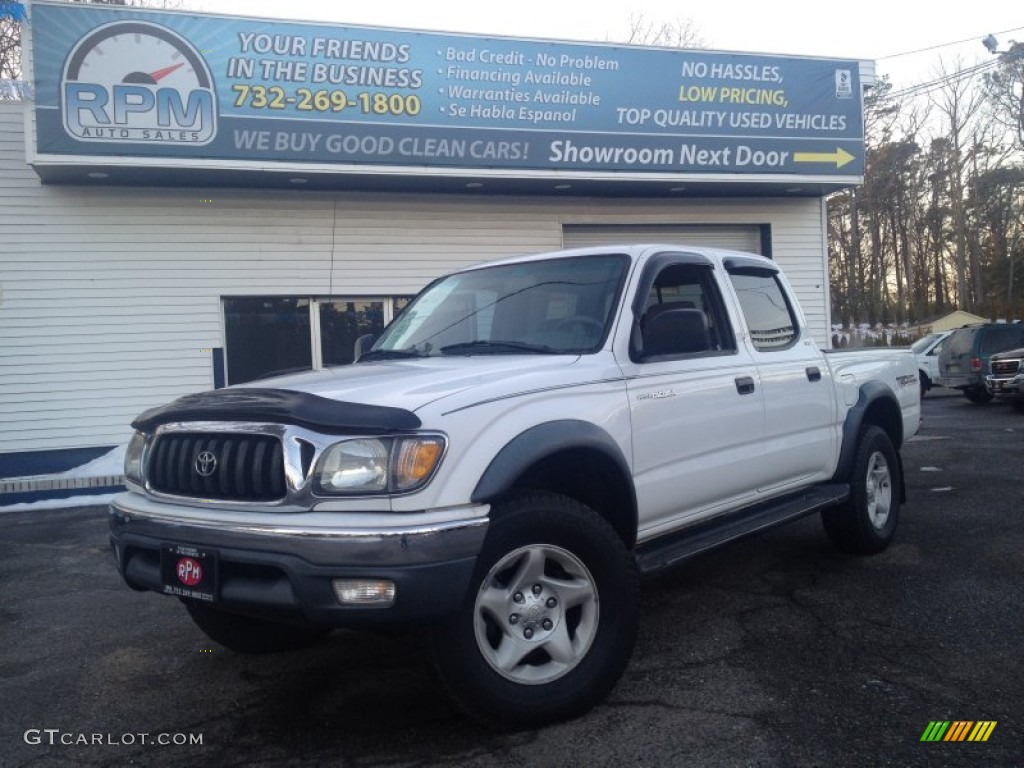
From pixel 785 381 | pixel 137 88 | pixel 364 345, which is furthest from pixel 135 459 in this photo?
pixel 137 88

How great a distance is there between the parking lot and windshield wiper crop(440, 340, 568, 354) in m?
1.38

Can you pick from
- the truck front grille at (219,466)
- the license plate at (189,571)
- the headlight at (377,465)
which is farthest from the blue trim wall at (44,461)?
the headlight at (377,465)

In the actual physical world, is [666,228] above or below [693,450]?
above

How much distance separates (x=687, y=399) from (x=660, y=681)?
1276mm

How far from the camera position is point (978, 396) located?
18844 millimetres

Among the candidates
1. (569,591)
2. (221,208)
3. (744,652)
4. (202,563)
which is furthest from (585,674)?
(221,208)

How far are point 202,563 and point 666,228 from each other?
11769 mm

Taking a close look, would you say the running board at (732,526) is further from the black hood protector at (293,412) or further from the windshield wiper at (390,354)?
the windshield wiper at (390,354)

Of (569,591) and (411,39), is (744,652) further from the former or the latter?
(411,39)

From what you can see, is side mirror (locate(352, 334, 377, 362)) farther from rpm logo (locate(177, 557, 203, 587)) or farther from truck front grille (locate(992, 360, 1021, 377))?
truck front grille (locate(992, 360, 1021, 377))

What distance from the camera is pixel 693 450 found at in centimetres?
431

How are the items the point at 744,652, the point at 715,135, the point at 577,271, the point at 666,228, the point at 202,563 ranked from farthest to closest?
the point at 666,228 → the point at 715,135 → the point at 577,271 → the point at 744,652 → the point at 202,563

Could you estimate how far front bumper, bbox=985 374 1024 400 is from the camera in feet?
53.0

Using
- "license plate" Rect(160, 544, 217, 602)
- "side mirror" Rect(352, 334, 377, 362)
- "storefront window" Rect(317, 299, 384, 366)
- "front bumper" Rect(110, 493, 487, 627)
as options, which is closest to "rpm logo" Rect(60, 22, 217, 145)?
"storefront window" Rect(317, 299, 384, 366)
